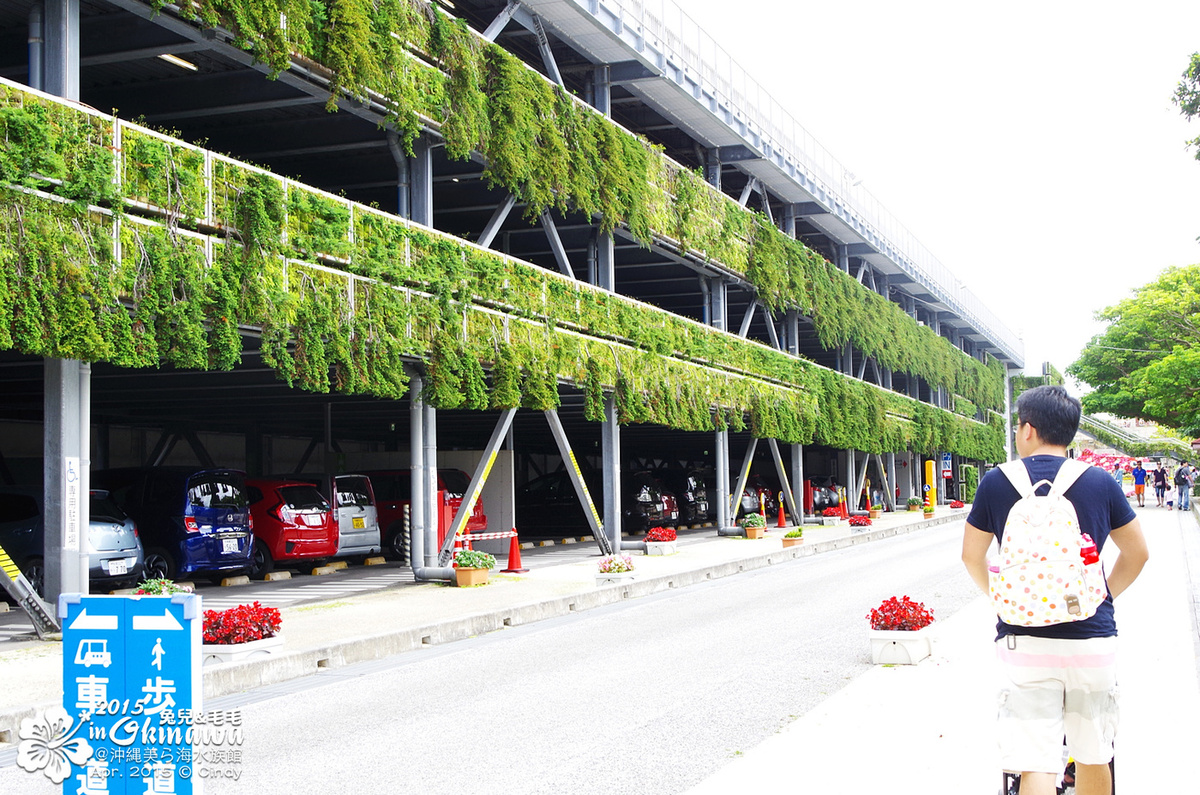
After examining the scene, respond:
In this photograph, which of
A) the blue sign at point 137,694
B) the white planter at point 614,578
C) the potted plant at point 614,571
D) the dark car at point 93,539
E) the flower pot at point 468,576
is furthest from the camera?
the potted plant at point 614,571

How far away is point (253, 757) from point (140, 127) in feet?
26.2

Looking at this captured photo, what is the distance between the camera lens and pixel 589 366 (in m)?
22.1

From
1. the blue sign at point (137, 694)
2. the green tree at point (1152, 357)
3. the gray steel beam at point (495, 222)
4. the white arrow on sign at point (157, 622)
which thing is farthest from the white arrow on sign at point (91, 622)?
the green tree at point (1152, 357)

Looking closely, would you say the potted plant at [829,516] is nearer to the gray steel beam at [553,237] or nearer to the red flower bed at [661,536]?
the red flower bed at [661,536]

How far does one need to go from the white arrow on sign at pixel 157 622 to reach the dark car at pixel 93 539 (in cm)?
988

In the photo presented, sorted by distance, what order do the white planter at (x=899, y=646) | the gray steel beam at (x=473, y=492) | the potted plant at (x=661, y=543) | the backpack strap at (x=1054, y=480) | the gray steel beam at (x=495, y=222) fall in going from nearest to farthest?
the backpack strap at (x=1054, y=480)
the white planter at (x=899, y=646)
the gray steel beam at (x=473, y=492)
the gray steel beam at (x=495, y=222)
the potted plant at (x=661, y=543)

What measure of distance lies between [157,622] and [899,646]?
6796mm

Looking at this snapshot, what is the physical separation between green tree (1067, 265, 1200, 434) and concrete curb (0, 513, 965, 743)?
37.8 m

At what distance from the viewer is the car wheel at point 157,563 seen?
625 inches

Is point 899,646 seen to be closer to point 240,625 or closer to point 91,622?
point 240,625

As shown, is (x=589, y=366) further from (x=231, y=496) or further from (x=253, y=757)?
(x=253, y=757)

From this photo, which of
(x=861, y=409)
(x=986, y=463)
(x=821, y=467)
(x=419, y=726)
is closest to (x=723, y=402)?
(x=861, y=409)

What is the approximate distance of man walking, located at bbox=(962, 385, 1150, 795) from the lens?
4004 mm

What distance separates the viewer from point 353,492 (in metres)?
19.9
